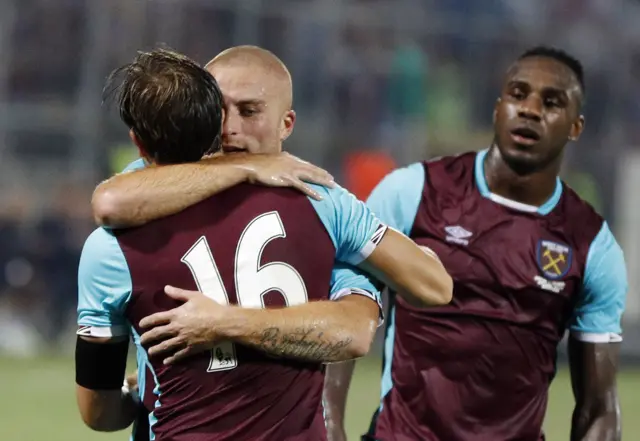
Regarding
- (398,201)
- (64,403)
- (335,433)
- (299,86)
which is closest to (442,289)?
(335,433)

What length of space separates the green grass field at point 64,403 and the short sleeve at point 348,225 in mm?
6356

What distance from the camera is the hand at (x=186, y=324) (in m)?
2.99

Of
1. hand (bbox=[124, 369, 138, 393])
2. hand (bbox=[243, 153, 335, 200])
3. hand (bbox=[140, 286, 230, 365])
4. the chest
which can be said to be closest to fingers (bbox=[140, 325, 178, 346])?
hand (bbox=[140, 286, 230, 365])

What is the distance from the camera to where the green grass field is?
384 inches

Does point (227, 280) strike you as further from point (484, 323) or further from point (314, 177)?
point (484, 323)

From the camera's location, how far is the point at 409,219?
15.3 ft

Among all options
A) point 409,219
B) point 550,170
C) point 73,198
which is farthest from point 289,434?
point 73,198

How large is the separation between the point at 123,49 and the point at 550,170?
9421mm

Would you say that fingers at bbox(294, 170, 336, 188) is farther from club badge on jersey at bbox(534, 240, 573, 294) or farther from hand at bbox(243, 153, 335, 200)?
club badge on jersey at bbox(534, 240, 573, 294)

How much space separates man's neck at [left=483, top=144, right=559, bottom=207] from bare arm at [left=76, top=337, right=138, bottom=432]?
2016 mm

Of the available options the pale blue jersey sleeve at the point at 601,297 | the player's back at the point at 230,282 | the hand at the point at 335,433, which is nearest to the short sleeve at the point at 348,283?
the player's back at the point at 230,282

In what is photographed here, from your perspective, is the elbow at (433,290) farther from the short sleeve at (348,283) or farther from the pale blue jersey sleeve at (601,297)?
the pale blue jersey sleeve at (601,297)

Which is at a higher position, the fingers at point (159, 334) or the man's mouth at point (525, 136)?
the man's mouth at point (525, 136)

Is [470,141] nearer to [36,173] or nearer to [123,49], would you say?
[123,49]
